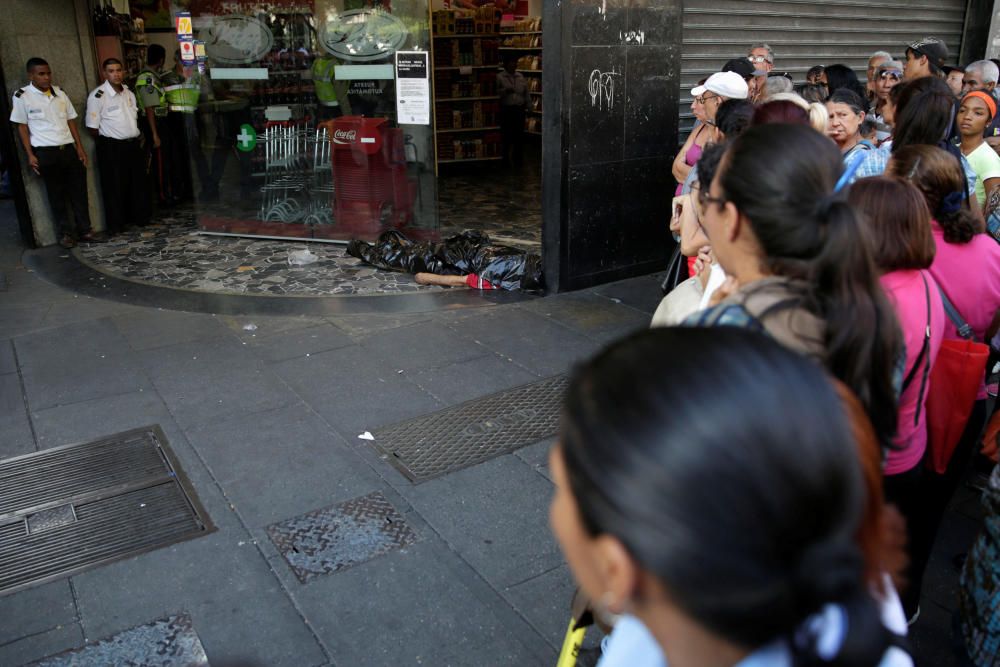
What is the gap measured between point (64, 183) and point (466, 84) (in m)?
6.92

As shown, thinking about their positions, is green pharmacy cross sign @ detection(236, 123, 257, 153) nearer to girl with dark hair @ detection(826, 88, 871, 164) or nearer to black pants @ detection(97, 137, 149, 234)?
black pants @ detection(97, 137, 149, 234)

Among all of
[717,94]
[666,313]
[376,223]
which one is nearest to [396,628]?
[666,313]

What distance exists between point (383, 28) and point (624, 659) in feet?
26.1

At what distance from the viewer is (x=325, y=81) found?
8594 mm

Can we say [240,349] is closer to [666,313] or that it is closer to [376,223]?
[376,223]

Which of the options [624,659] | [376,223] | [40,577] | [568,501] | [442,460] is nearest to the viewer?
[568,501]

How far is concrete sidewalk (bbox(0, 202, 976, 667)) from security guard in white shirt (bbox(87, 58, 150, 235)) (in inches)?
107

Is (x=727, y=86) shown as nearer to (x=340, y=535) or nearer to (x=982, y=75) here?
(x=982, y=75)

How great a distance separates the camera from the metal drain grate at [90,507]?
3.46 m

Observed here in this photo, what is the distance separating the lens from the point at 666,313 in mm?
2570

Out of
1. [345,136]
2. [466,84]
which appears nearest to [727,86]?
[345,136]

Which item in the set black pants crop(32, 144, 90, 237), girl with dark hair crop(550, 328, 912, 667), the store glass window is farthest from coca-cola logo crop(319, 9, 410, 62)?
girl with dark hair crop(550, 328, 912, 667)

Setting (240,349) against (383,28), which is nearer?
(240,349)

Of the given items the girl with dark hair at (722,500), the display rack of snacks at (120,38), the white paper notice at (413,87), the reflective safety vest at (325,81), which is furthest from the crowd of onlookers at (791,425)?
the display rack of snacks at (120,38)
